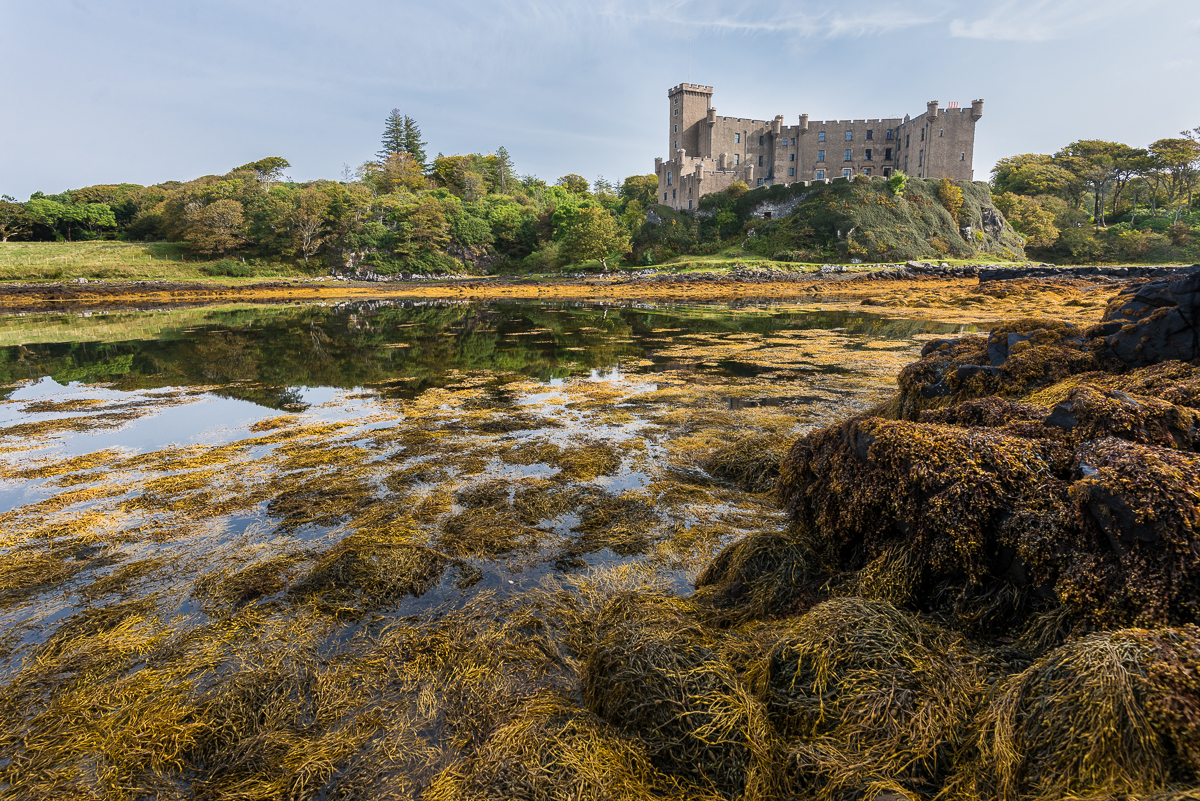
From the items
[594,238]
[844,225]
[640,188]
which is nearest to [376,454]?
[594,238]

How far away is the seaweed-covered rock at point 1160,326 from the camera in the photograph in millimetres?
4926

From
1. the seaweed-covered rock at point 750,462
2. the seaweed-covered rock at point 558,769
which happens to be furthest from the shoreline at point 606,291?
the seaweed-covered rock at point 558,769

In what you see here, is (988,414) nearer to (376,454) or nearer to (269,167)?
(376,454)

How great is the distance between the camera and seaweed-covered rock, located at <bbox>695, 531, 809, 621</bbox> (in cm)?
382

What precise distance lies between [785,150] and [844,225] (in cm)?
1831

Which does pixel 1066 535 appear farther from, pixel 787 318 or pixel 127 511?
pixel 787 318

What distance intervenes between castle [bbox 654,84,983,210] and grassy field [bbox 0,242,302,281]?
48802mm

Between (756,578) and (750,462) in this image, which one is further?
(750,462)

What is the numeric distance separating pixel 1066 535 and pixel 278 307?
4002 centimetres

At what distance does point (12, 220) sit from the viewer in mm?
66938

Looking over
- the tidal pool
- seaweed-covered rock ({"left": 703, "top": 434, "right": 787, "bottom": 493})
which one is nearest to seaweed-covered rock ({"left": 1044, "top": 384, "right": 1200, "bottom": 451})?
the tidal pool

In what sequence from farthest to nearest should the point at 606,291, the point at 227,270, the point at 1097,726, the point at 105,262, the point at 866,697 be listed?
the point at 227,270, the point at 105,262, the point at 606,291, the point at 866,697, the point at 1097,726

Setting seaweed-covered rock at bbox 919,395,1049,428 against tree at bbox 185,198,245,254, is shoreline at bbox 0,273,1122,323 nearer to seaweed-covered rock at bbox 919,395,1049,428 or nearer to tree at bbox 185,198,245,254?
tree at bbox 185,198,245,254

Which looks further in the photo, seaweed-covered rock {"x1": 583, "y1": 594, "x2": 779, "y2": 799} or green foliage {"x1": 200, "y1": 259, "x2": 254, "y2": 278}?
green foliage {"x1": 200, "y1": 259, "x2": 254, "y2": 278}
